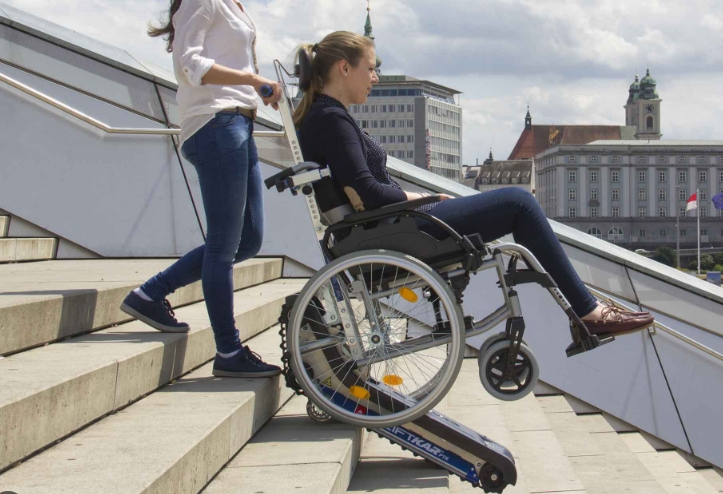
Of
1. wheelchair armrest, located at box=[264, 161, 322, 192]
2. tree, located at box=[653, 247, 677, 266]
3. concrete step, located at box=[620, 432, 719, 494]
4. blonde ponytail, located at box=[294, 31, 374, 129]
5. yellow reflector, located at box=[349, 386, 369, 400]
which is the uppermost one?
tree, located at box=[653, 247, 677, 266]

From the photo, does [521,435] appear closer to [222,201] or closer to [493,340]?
[493,340]

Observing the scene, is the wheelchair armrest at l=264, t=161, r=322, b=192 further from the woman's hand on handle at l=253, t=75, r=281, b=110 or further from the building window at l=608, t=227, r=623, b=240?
the building window at l=608, t=227, r=623, b=240

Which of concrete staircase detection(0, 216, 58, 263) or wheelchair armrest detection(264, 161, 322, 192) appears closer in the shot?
wheelchair armrest detection(264, 161, 322, 192)

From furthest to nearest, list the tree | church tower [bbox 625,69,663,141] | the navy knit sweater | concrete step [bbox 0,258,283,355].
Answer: church tower [bbox 625,69,663,141] < the tree < the navy knit sweater < concrete step [bbox 0,258,283,355]

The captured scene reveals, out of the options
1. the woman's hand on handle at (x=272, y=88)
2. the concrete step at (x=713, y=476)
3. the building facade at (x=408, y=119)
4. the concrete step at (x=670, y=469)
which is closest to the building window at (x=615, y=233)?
the building facade at (x=408, y=119)

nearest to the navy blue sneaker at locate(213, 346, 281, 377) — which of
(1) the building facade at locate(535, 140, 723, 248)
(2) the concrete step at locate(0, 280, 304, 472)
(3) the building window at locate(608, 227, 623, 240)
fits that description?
(2) the concrete step at locate(0, 280, 304, 472)

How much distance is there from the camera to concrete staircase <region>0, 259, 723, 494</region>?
2143 millimetres

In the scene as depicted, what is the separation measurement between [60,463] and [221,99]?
1.52 metres

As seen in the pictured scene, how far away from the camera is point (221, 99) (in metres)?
3.25

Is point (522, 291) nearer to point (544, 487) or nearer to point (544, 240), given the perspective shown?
point (544, 487)

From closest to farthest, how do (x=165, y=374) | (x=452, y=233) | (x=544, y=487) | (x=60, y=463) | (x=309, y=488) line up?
1. (x=60, y=463)
2. (x=309, y=488)
3. (x=452, y=233)
4. (x=165, y=374)
5. (x=544, y=487)

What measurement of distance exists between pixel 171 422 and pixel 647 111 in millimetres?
184115

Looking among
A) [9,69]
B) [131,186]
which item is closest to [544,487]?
[131,186]

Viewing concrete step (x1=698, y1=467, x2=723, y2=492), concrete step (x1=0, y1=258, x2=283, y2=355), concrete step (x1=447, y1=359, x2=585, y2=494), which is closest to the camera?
concrete step (x1=0, y1=258, x2=283, y2=355)
